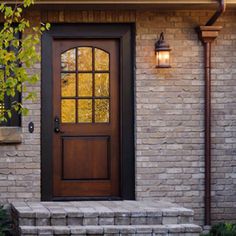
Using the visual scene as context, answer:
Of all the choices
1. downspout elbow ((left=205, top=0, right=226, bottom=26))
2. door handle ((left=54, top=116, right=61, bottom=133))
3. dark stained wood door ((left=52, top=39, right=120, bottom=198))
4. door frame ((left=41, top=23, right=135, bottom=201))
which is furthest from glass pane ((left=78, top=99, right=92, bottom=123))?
downspout elbow ((left=205, top=0, right=226, bottom=26))

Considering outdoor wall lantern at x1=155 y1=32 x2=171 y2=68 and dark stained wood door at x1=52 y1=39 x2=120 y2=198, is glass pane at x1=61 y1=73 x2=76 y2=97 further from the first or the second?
outdoor wall lantern at x1=155 y1=32 x2=171 y2=68

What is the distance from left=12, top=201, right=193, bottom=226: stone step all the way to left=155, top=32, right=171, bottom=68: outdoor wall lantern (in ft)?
6.65

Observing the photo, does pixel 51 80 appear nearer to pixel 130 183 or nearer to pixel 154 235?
pixel 130 183

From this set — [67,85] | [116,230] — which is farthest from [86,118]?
[116,230]

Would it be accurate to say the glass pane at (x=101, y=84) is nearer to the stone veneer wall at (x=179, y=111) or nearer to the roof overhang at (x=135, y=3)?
the stone veneer wall at (x=179, y=111)

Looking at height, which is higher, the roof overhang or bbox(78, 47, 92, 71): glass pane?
the roof overhang

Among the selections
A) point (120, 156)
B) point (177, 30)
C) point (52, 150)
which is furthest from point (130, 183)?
point (177, 30)

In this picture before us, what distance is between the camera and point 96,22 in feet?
33.8

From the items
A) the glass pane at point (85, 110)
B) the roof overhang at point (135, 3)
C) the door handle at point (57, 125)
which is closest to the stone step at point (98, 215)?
the door handle at point (57, 125)

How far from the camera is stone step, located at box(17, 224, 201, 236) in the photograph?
338 inches

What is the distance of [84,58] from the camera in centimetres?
1050

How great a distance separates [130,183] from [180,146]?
0.84 m

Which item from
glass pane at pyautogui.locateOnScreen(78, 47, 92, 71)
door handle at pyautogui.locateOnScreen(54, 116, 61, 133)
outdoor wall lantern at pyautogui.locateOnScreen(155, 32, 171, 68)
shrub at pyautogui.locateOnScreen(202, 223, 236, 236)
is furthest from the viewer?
glass pane at pyautogui.locateOnScreen(78, 47, 92, 71)

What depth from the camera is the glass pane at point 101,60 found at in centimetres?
1051
